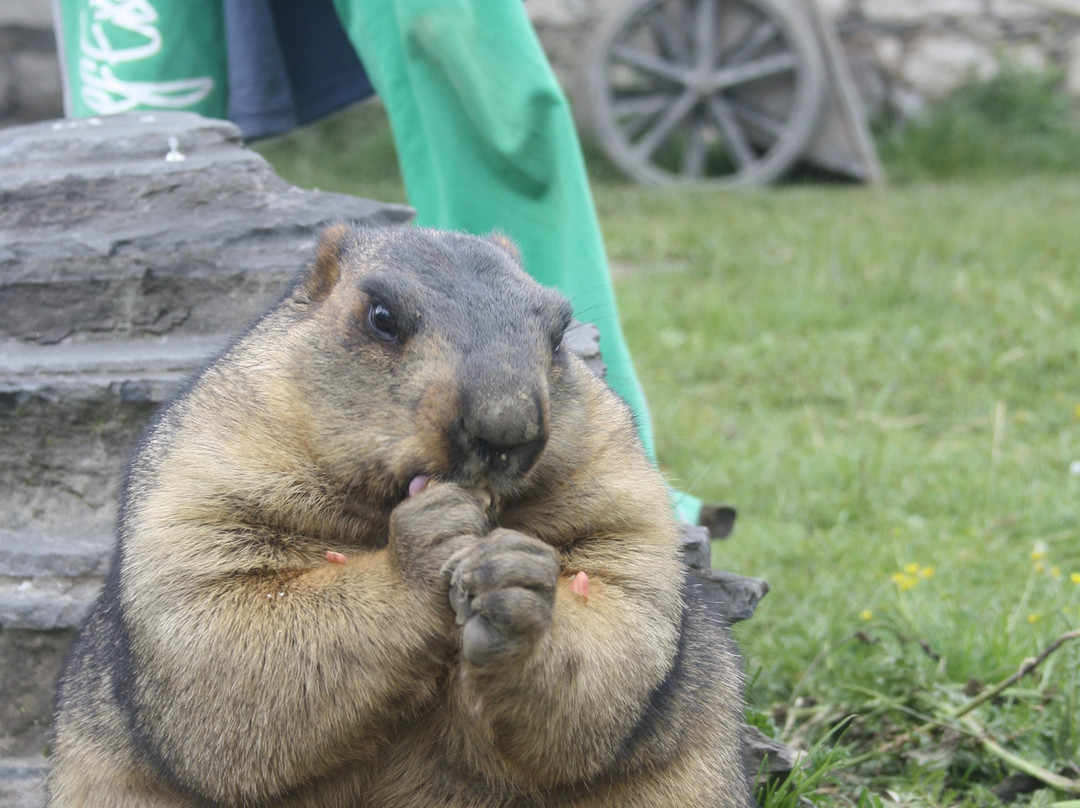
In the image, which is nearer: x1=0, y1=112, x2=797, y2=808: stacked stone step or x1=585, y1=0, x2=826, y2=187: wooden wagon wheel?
x1=0, y1=112, x2=797, y2=808: stacked stone step

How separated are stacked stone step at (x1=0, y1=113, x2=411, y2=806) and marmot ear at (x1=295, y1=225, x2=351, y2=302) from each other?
747 millimetres

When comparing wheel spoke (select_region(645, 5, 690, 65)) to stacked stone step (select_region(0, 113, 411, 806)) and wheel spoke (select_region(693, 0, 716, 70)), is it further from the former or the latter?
stacked stone step (select_region(0, 113, 411, 806))

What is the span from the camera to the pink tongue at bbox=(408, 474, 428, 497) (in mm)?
2148

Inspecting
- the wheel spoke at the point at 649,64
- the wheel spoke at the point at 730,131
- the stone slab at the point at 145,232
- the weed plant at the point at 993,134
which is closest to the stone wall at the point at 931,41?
the weed plant at the point at 993,134

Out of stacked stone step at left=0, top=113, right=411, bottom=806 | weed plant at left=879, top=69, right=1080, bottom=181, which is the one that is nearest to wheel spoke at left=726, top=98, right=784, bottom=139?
weed plant at left=879, top=69, right=1080, bottom=181

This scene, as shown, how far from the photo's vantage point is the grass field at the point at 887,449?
361 centimetres

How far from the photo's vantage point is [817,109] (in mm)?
11523

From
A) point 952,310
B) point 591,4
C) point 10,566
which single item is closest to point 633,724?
point 10,566

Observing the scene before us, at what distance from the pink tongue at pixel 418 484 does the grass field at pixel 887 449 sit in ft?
5.15

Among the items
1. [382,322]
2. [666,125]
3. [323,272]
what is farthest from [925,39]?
[382,322]

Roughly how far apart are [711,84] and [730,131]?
1.59ft

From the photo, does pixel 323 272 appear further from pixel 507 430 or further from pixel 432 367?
pixel 507 430

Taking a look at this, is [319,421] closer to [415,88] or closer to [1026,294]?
[415,88]

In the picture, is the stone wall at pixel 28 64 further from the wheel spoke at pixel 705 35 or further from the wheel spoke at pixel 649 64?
the wheel spoke at pixel 705 35
